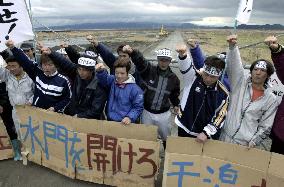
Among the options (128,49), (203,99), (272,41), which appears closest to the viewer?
(272,41)

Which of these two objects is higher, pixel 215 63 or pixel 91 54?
pixel 215 63

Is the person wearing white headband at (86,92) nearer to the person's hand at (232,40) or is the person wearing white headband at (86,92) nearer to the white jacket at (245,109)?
the white jacket at (245,109)

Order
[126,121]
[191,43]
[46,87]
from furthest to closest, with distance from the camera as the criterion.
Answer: [46,87]
[126,121]
[191,43]

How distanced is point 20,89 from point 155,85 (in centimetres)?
231

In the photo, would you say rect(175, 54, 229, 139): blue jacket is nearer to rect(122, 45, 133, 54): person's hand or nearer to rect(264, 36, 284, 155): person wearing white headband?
rect(264, 36, 284, 155): person wearing white headband

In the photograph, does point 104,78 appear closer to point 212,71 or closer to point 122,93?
point 122,93

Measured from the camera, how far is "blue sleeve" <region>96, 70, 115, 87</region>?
17.7ft

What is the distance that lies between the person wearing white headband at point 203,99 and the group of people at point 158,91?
1cm

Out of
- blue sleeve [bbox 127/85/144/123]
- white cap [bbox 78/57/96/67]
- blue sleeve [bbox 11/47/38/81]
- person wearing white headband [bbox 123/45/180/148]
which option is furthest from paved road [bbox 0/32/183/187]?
white cap [bbox 78/57/96/67]

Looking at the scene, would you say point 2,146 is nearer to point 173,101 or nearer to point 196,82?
point 173,101

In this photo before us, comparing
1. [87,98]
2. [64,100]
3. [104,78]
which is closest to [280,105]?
[104,78]

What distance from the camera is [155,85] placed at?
18.9 feet

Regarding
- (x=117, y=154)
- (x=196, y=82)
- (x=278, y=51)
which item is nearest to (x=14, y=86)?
(x=117, y=154)

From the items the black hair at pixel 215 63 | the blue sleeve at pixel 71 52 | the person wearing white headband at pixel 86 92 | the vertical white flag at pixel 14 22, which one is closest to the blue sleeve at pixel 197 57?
the black hair at pixel 215 63
